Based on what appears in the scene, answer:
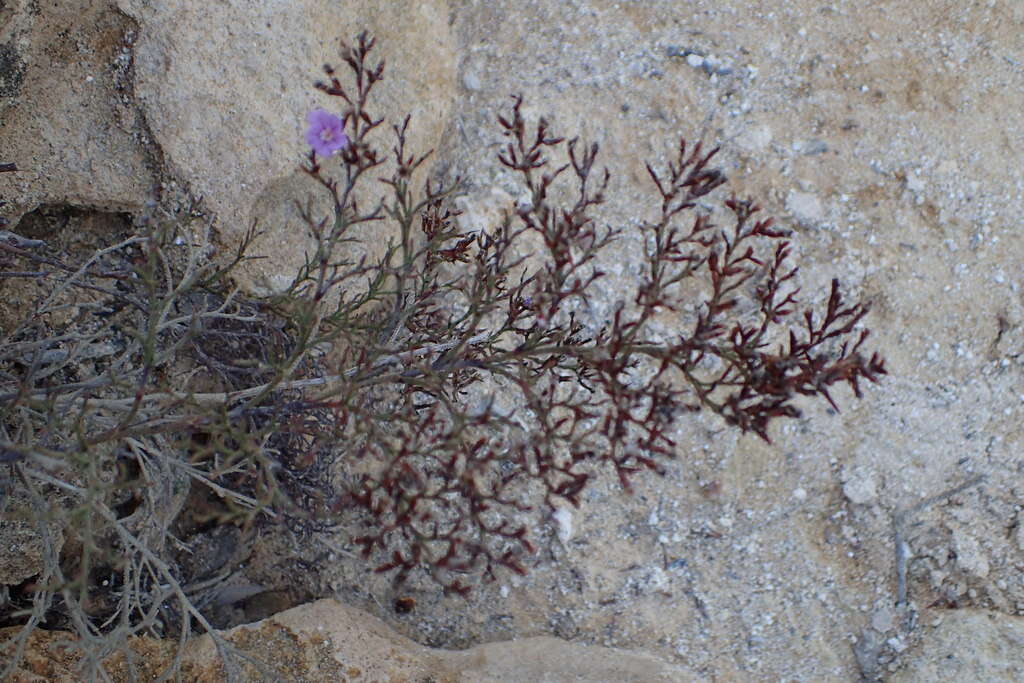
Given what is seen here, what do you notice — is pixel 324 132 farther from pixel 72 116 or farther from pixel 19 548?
pixel 19 548

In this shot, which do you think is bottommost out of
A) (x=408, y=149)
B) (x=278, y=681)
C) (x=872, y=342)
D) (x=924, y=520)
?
(x=278, y=681)

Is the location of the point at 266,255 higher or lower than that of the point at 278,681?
higher

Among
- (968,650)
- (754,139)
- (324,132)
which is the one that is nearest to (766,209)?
(754,139)

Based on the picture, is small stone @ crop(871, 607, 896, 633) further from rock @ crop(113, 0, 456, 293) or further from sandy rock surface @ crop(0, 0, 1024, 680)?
rock @ crop(113, 0, 456, 293)

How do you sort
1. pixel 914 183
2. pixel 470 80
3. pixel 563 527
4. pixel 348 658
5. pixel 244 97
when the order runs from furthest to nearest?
pixel 470 80 → pixel 914 183 → pixel 563 527 → pixel 244 97 → pixel 348 658

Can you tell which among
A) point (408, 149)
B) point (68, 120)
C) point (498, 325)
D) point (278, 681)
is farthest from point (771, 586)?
point (68, 120)

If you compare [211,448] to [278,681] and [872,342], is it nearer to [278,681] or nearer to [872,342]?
[278,681]
